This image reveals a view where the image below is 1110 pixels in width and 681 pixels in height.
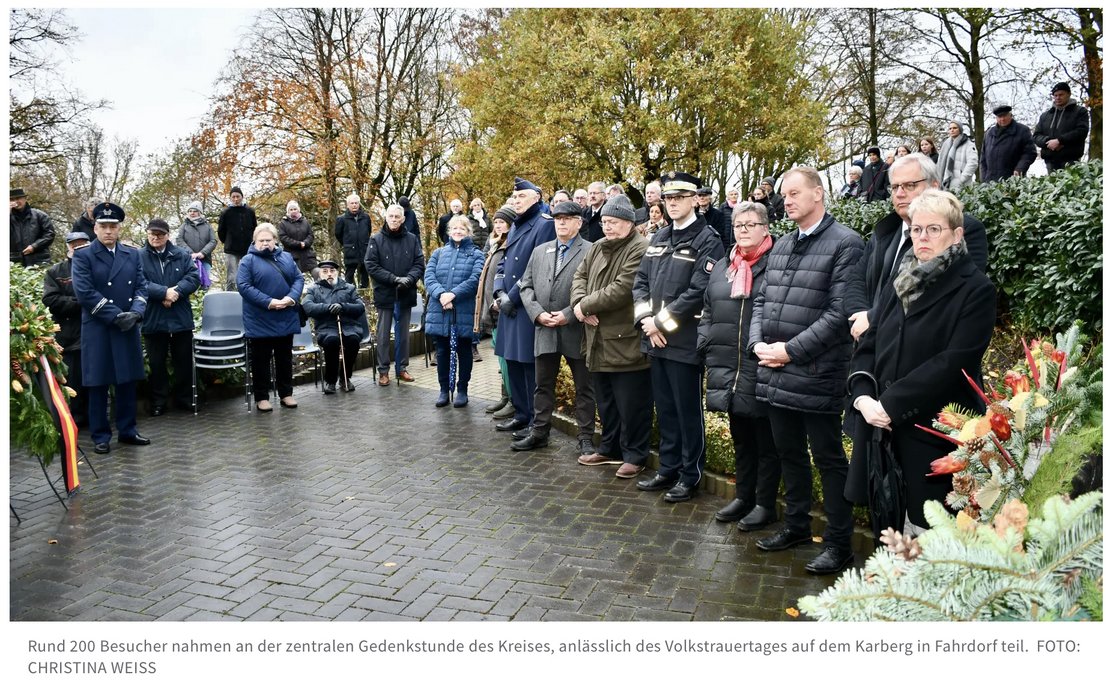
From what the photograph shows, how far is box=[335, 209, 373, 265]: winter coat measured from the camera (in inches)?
590

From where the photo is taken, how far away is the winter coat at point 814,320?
178 inches

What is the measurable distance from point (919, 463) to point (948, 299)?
74cm

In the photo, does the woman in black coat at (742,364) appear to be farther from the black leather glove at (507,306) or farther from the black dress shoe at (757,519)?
the black leather glove at (507,306)

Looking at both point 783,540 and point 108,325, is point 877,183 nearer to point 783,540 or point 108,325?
point 783,540

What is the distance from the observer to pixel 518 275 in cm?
802

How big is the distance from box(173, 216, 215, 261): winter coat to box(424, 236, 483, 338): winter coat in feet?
20.4

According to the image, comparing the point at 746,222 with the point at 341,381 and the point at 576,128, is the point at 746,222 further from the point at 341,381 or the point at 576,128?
the point at 576,128

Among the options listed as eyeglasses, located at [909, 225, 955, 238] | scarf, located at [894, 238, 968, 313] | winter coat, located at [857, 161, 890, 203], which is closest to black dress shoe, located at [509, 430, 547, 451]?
scarf, located at [894, 238, 968, 313]

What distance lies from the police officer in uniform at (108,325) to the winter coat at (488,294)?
3.22 meters

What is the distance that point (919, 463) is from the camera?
3746 mm

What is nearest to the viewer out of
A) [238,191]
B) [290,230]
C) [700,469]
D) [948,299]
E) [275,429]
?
[948,299]

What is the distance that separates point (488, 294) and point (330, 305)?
2586 millimetres

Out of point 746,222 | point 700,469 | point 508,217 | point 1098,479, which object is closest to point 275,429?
point 508,217

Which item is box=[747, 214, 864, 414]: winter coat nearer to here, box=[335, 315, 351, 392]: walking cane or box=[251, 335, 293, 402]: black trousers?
box=[251, 335, 293, 402]: black trousers
